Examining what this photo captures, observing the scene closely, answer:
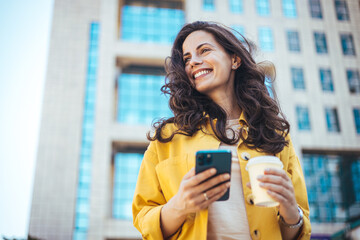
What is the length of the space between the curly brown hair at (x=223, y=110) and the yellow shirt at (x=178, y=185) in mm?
52

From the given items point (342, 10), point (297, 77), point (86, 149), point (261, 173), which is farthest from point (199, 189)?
point (86, 149)

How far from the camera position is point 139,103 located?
2341cm

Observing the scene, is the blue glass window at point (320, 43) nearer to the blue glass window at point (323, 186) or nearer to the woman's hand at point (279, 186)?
the blue glass window at point (323, 186)

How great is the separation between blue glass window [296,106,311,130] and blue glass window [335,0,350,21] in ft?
24.8

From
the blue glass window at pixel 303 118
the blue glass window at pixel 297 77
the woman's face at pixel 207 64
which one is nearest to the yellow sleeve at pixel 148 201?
the woman's face at pixel 207 64

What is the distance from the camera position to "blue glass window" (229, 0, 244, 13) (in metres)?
24.0

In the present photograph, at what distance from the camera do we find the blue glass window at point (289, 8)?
24.7 meters

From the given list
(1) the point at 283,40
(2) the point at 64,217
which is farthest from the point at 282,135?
(2) the point at 64,217

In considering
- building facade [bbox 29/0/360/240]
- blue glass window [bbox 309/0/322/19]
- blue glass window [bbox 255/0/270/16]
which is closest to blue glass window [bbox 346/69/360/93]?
building facade [bbox 29/0/360/240]

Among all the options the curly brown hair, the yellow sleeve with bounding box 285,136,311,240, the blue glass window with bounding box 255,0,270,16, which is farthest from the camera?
the blue glass window with bounding box 255,0,270,16

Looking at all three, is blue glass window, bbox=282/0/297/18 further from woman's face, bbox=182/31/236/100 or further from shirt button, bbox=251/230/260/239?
shirt button, bbox=251/230/260/239

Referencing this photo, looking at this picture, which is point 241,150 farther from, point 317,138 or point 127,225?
point 317,138

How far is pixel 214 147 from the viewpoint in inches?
80.2

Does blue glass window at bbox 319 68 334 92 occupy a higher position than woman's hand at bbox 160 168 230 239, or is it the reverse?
blue glass window at bbox 319 68 334 92
